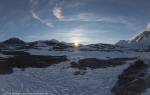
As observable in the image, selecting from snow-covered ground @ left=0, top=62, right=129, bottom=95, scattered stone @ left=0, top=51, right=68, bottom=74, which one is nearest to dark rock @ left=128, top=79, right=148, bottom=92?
snow-covered ground @ left=0, top=62, right=129, bottom=95

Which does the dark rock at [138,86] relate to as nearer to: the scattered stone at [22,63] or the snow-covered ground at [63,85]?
the snow-covered ground at [63,85]

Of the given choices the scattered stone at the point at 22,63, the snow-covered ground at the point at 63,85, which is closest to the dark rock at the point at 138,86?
the snow-covered ground at the point at 63,85

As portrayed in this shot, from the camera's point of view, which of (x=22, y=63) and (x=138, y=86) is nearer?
(x=138, y=86)

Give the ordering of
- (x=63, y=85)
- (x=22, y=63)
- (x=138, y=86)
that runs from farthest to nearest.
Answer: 1. (x=22, y=63)
2. (x=63, y=85)
3. (x=138, y=86)

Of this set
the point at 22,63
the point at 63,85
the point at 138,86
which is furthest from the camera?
the point at 22,63

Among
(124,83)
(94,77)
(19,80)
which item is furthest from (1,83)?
(124,83)

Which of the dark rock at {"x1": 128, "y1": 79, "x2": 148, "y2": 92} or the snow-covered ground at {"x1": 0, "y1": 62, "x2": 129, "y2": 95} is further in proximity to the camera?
the snow-covered ground at {"x1": 0, "y1": 62, "x2": 129, "y2": 95}

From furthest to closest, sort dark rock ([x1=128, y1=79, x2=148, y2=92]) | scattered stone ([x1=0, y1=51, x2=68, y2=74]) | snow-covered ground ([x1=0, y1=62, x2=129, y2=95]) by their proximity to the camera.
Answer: scattered stone ([x1=0, y1=51, x2=68, y2=74]) < snow-covered ground ([x1=0, y1=62, x2=129, y2=95]) < dark rock ([x1=128, y1=79, x2=148, y2=92])

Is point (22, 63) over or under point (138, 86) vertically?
over

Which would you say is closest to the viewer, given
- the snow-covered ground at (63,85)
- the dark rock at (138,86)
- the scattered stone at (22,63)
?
the dark rock at (138,86)

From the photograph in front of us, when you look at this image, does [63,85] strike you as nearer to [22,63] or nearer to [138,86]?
[138,86]

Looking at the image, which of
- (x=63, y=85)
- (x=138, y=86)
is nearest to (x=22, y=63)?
(x=63, y=85)

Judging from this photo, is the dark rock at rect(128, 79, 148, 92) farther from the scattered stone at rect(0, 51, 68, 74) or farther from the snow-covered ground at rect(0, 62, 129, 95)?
the scattered stone at rect(0, 51, 68, 74)

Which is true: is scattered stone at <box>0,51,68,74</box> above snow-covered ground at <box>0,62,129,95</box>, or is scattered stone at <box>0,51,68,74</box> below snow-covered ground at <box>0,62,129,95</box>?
above
